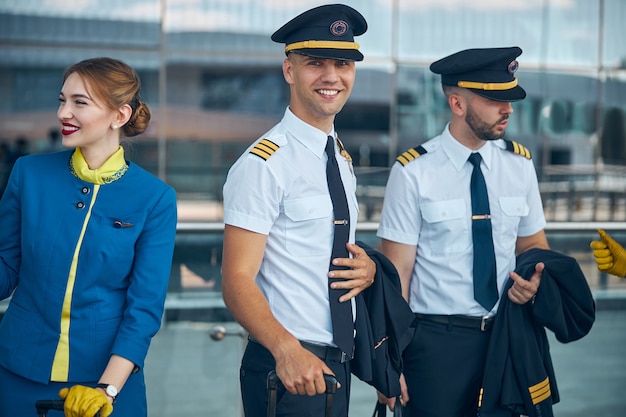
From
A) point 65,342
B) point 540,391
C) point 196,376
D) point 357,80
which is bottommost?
point 196,376

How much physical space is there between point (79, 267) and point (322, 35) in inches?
29.7

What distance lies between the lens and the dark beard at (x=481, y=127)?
2.53m

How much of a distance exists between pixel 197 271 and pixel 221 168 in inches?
102

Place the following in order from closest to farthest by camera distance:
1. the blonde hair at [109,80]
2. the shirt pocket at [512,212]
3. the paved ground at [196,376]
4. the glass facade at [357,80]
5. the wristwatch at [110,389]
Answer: the wristwatch at [110,389], the blonde hair at [109,80], the shirt pocket at [512,212], the paved ground at [196,376], the glass facade at [357,80]

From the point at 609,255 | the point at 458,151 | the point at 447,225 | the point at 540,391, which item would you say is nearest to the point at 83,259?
the point at 447,225

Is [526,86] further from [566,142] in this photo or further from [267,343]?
[267,343]

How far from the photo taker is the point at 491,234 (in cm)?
250

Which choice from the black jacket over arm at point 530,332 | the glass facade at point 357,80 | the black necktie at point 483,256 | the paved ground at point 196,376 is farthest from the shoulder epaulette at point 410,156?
the glass facade at point 357,80

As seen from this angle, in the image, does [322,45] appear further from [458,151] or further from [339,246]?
[458,151]

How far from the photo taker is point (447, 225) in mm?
2506

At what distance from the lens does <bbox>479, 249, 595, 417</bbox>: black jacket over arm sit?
7.97 feet

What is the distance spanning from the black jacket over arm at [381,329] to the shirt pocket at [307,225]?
186 mm

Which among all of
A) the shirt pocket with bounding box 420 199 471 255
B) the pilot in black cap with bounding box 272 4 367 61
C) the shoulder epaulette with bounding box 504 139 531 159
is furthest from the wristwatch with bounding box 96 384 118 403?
the shoulder epaulette with bounding box 504 139 531 159

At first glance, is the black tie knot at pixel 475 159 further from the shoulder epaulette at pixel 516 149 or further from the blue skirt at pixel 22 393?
the blue skirt at pixel 22 393
